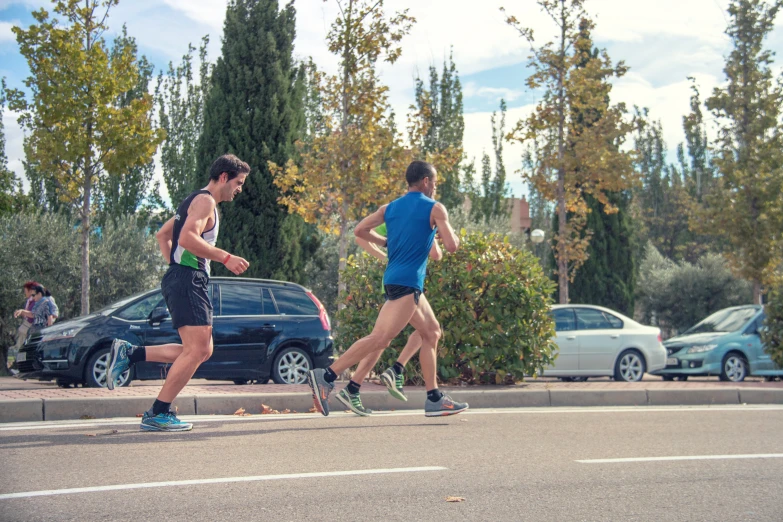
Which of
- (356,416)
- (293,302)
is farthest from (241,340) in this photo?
(356,416)

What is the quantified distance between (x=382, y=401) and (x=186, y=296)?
10.2 feet

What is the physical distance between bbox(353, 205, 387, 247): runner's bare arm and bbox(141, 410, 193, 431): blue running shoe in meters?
2.12

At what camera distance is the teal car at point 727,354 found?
16.5 meters

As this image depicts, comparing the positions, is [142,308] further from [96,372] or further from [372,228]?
[372,228]

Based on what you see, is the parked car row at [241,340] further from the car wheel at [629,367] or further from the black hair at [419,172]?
the black hair at [419,172]

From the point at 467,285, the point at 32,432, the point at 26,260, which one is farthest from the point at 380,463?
the point at 26,260

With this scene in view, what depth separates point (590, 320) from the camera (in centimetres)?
1560

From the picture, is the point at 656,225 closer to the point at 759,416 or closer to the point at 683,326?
the point at 683,326

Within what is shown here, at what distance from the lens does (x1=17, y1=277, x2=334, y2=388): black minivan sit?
36.2 feet

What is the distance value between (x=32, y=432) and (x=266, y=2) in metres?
20.7

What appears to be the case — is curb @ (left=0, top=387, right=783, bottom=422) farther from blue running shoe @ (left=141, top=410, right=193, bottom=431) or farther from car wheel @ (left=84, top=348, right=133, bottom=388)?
car wheel @ (left=84, top=348, right=133, bottom=388)

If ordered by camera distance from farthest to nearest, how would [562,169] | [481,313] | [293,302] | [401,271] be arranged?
Answer: [562,169] < [293,302] < [481,313] < [401,271]

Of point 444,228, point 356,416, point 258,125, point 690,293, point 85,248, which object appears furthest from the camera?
point 690,293

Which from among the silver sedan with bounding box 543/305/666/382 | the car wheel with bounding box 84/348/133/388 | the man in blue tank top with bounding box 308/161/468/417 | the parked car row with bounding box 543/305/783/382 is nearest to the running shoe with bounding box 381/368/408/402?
the man in blue tank top with bounding box 308/161/468/417
